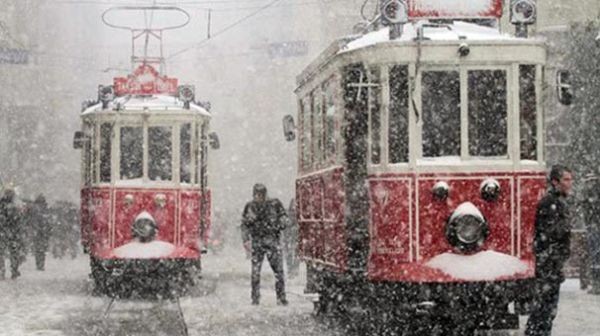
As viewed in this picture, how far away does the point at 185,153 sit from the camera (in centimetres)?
1769

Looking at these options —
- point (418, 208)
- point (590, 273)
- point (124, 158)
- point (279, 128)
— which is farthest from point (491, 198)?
point (279, 128)

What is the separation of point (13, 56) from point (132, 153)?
1271 cm

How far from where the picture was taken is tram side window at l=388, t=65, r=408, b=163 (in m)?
11.0

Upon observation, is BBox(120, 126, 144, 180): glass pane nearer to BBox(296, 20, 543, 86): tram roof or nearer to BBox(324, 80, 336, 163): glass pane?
BBox(324, 80, 336, 163): glass pane

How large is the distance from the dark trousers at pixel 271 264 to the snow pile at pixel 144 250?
73.7 inches

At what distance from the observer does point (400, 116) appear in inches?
435

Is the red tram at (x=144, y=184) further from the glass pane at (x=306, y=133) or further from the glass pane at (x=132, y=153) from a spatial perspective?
the glass pane at (x=306, y=133)

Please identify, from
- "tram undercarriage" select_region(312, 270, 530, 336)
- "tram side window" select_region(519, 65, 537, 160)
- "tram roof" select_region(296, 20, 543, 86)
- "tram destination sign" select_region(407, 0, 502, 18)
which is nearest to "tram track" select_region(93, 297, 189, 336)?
"tram undercarriage" select_region(312, 270, 530, 336)

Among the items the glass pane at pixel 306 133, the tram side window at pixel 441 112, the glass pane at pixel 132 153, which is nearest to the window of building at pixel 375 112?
the tram side window at pixel 441 112

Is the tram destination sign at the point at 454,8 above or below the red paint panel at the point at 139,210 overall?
above

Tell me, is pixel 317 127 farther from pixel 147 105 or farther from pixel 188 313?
pixel 147 105

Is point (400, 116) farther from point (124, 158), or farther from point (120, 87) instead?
point (120, 87)

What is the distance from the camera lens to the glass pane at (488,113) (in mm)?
10984

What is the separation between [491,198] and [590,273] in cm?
641
